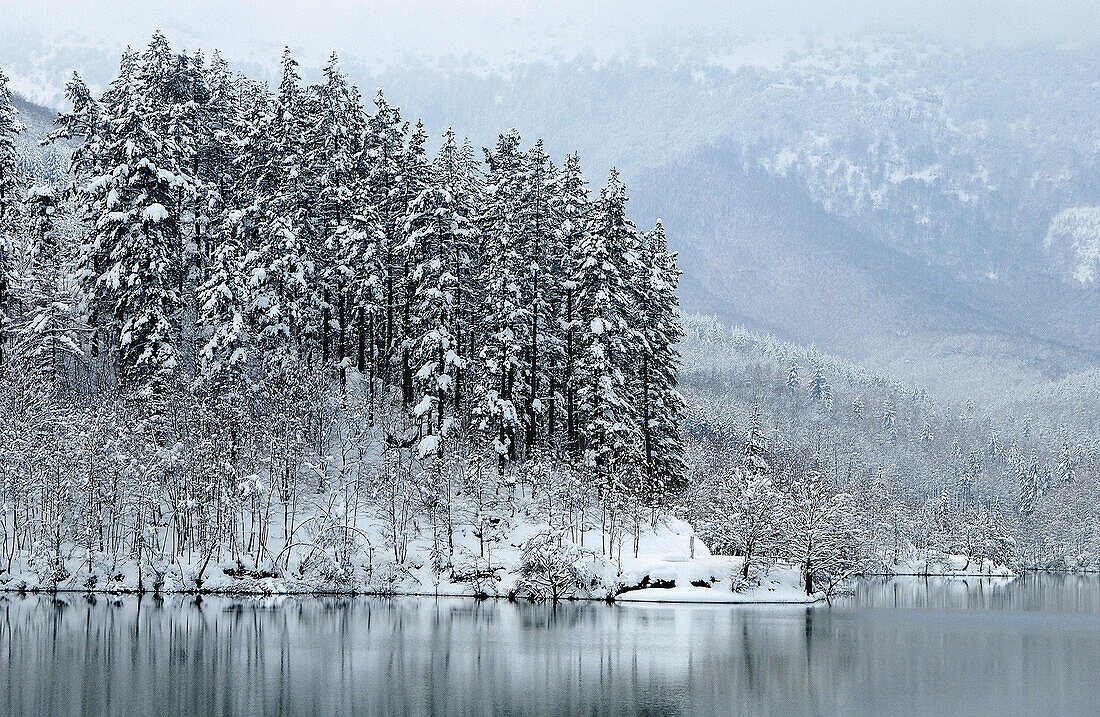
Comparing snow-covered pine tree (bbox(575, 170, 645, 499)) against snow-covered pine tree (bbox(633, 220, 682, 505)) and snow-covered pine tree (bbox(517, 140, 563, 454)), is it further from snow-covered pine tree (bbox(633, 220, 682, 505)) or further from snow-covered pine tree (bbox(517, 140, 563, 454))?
snow-covered pine tree (bbox(517, 140, 563, 454))

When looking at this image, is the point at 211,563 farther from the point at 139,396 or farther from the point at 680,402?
the point at 680,402

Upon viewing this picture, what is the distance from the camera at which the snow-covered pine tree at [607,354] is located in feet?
210

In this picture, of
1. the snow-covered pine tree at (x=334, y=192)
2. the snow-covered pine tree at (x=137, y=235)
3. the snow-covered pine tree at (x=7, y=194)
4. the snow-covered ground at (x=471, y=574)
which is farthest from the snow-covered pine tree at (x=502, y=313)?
the snow-covered pine tree at (x=7, y=194)

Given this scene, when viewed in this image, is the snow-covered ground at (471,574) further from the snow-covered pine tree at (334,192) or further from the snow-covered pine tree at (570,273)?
the snow-covered pine tree at (334,192)

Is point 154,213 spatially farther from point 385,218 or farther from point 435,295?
point 435,295

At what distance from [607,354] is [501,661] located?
94.8ft

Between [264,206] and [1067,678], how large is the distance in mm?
46813

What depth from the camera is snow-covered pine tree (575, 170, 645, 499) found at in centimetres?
6406

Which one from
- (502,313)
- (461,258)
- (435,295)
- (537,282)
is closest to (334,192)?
(461,258)

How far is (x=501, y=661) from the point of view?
126 feet

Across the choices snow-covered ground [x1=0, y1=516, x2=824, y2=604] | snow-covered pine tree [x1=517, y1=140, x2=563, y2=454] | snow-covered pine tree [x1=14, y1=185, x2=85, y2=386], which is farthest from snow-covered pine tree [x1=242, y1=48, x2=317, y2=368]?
snow-covered ground [x1=0, y1=516, x2=824, y2=604]

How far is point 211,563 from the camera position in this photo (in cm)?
5719

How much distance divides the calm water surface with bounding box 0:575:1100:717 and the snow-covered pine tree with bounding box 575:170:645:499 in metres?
9.13

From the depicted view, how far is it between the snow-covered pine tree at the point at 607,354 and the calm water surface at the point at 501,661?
913 cm
